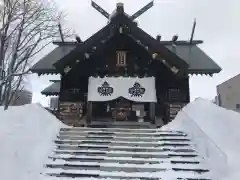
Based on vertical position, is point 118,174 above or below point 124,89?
below

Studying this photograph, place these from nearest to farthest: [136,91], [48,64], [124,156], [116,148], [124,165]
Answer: [124,165], [124,156], [116,148], [136,91], [48,64]

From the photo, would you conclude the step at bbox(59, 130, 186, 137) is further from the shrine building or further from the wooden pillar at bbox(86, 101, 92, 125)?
the wooden pillar at bbox(86, 101, 92, 125)

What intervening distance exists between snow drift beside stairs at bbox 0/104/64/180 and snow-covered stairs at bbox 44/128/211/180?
0.24 metres

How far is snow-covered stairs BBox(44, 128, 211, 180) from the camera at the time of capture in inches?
214

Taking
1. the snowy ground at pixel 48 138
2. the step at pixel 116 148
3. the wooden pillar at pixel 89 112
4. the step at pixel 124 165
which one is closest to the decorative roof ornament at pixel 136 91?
the wooden pillar at pixel 89 112

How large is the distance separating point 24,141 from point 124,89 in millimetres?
6618

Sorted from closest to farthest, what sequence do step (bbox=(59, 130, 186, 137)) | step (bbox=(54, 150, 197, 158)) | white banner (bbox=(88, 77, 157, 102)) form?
step (bbox=(54, 150, 197, 158)) → step (bbox=(59, 130, 186, 137)) → white banner (bbox=(88, 77, 157, 102))

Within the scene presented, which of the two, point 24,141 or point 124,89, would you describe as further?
point 124,89

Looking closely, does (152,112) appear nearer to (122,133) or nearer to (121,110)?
(121,110)

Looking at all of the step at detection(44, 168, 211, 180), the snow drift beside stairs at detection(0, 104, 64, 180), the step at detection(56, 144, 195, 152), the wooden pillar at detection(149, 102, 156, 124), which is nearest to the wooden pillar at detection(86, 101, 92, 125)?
the wooden pillar at detection(149, 102, 156, 124)

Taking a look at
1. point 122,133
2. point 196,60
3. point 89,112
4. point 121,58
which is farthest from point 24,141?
point 196,60

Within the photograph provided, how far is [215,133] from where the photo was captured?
233 inches

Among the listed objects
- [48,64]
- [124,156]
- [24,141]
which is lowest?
[124,156]

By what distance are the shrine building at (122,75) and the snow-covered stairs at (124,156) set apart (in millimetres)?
4227
